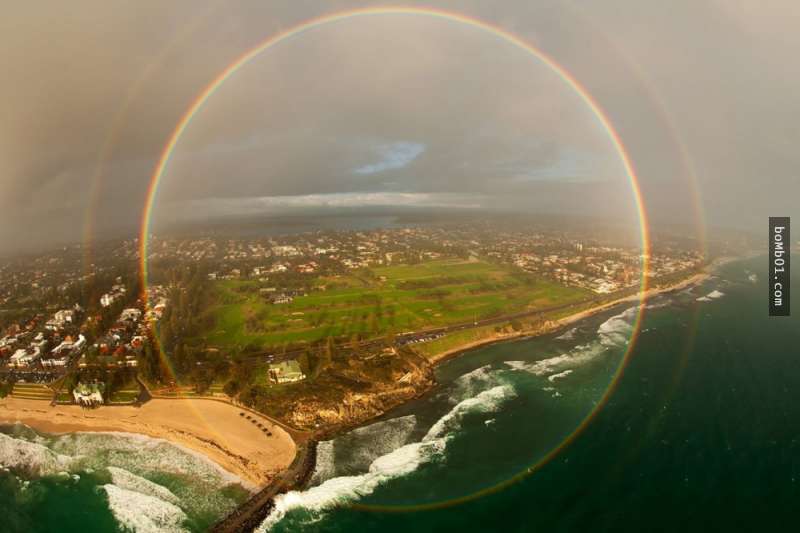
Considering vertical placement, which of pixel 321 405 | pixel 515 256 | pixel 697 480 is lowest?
pixel 697 480

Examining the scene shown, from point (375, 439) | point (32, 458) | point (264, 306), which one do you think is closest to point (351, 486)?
point (375, 439)

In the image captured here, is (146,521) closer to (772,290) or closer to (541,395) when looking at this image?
(541,395)

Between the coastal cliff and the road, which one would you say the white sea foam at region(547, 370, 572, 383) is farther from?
the road

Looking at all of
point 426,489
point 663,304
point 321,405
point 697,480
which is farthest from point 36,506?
Answer: point 663,304

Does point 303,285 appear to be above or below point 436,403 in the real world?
above

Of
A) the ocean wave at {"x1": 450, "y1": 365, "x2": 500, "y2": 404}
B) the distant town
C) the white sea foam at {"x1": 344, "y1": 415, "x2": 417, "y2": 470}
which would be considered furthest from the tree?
the ocean wave at {"x1": 450, "y1": 365, "x2": 500, "y2": 404}

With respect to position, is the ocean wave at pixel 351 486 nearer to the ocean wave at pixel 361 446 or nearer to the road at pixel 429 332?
the ocean wave at pixel 361 446

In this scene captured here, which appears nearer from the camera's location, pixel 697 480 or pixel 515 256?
pixel 697 480
